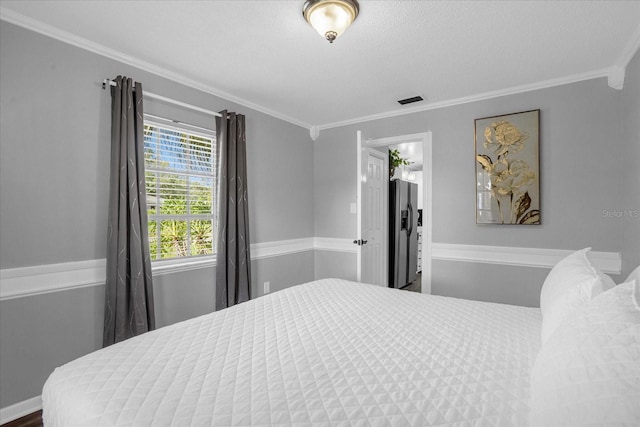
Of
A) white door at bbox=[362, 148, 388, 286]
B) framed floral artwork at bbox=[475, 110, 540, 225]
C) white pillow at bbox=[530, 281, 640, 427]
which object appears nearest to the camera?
white pillow at bbox=[530, 281, 640, 427]

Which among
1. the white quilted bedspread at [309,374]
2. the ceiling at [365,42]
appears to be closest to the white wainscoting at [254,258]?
the white quilted bedspread at [309,374]

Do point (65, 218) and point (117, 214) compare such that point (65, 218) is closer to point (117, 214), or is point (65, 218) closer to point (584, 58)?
point (117, 214)

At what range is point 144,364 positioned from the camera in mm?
1129

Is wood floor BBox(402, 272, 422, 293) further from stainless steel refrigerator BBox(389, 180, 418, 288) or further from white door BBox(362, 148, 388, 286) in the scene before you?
white door BBox(362, 148, 388, 286)

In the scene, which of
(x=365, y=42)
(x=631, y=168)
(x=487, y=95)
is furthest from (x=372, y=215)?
(x=631, y=168)

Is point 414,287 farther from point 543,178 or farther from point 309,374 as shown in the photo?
point 309,374

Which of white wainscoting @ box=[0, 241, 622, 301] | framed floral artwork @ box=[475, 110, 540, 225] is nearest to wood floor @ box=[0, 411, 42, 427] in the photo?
white wainscoting @ box=[0, 241, 622, 301]

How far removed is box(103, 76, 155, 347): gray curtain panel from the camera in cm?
226

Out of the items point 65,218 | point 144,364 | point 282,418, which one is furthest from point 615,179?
point 65,218

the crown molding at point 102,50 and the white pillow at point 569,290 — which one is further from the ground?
the crown molding at point 102,50

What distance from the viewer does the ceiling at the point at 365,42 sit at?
189 cm

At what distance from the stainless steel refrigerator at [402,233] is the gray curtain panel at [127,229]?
3.40m

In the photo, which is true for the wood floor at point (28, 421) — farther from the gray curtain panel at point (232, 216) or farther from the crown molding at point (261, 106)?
the crown molding at point (261, 106)

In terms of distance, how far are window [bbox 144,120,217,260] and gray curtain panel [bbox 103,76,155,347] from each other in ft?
0.80
